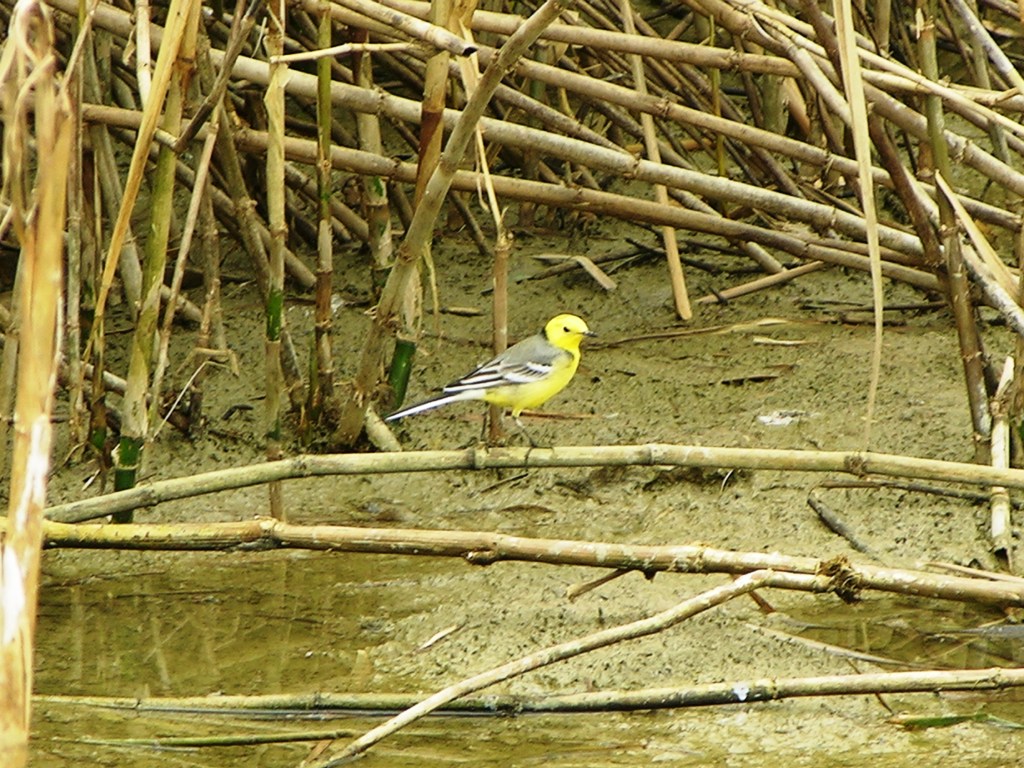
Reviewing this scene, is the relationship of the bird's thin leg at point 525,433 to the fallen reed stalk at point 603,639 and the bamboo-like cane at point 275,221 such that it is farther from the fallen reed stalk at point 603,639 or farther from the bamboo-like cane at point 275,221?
the fallen reed stalk at point 603,639

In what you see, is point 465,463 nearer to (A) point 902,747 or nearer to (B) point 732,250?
(A) point 902,747

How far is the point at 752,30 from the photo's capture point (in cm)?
500

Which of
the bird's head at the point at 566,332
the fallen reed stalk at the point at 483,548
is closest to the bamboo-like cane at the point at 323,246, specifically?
the bird's head at the point at 566,332

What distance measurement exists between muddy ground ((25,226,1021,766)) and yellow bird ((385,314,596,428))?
51cm

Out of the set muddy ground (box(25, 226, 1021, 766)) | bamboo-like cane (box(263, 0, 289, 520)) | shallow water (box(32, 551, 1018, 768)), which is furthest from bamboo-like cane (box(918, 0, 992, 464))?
bamboo-like cane (box(263, 0, 289, 520))

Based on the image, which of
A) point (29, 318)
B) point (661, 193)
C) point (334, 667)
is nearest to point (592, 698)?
point (334, 667)

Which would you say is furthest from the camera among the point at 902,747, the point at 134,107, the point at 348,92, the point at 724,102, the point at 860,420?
the point at 724,102

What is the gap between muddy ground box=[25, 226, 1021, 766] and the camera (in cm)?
411

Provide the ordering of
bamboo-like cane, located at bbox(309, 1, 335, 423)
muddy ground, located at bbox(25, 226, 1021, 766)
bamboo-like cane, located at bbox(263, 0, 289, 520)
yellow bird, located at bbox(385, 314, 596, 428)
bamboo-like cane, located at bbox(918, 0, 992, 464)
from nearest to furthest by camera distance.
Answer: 1. muddy ground, located at bbox(25, 226, 1021, 766)
2. bamboo-like cane, located at bbox(263, 0, 289, 520)
3. bamboo-like cane, located at bbox(918, 0, 992, 464)
4. bamboo-like cane, located at bbox(309, 1, 335, 423)
5. yellow bird, located at bbox(385, 314, 596, 428)

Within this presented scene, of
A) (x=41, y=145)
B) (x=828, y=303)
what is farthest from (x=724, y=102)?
(x=41, y=145)

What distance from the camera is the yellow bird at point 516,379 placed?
514cm

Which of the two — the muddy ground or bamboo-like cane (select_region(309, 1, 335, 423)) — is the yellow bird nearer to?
bamboo-like cane (select_region(309, 1, 335, 423))

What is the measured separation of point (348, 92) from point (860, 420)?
2.44 m

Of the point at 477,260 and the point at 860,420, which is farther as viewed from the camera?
the point at 477,260
